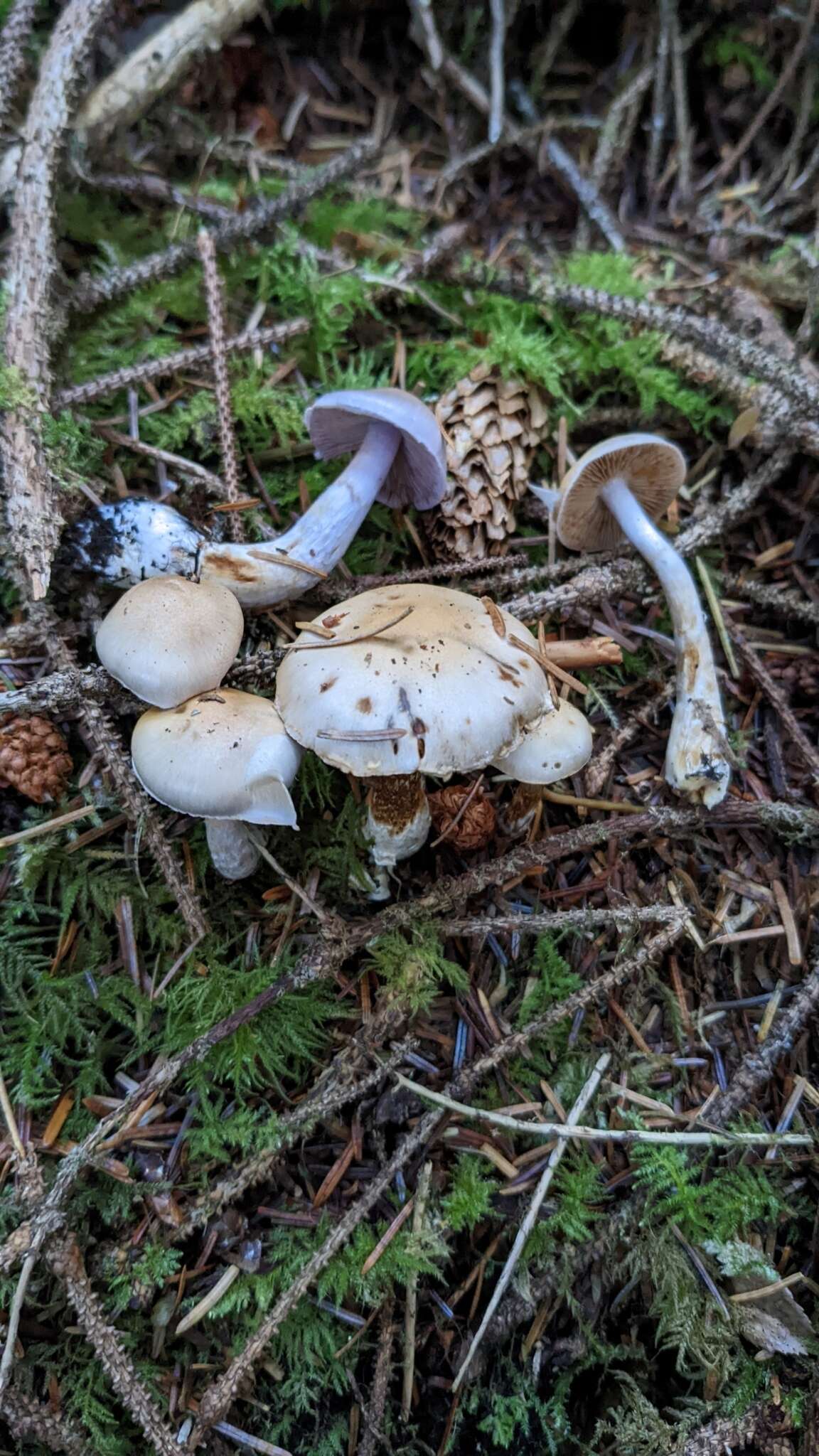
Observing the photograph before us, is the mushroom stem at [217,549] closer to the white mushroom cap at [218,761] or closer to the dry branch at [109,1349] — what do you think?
the white mushroom cap at [218,761]

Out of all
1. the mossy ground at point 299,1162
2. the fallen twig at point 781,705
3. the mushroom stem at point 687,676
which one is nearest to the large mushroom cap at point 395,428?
the mossy ground at point 299,1162

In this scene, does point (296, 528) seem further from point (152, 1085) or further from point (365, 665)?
point (152, 1085)

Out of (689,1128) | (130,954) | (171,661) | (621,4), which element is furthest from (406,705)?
(621,4)

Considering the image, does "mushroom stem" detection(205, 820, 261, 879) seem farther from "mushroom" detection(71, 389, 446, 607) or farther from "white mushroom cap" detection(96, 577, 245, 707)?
"mushroom" detection(71, 389, 446, 607)

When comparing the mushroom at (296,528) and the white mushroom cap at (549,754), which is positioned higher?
the mushroom at (296,528)

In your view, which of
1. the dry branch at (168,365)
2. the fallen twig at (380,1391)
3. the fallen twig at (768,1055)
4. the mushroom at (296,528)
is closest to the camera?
the fallen twig at (380,1391)

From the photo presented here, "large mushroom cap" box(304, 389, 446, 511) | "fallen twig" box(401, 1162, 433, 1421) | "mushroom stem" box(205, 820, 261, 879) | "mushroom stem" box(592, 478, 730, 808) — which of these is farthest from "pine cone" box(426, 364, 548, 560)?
"fallen twig" box(401, 1162, 433, 1421)
